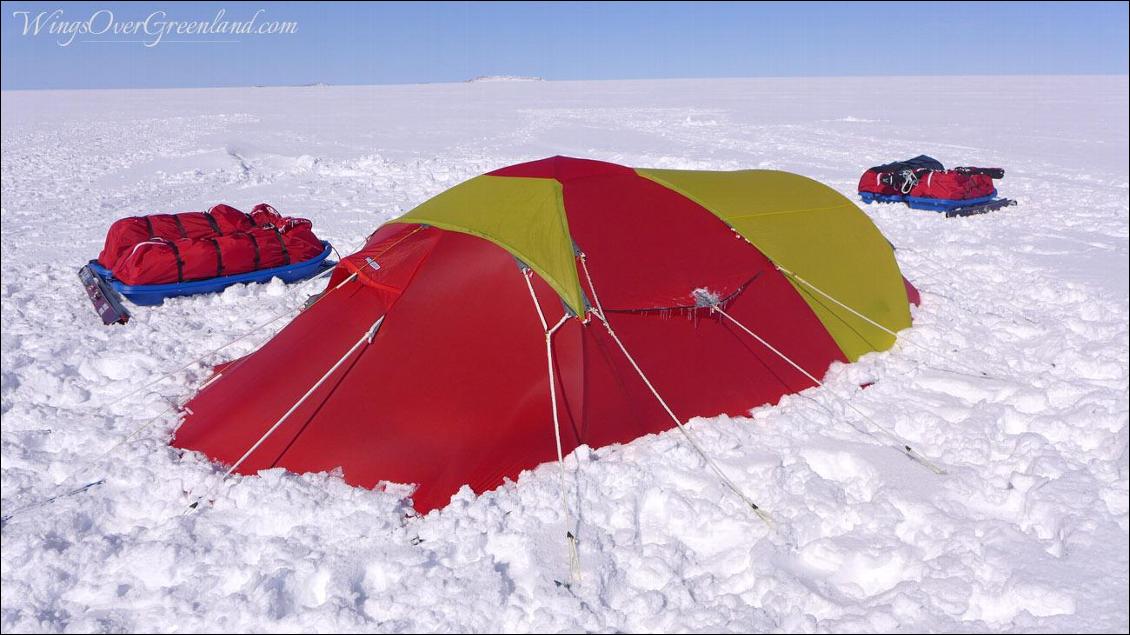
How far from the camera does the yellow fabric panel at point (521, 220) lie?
3918 millimetres

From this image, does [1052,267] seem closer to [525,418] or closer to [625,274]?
[625,274]

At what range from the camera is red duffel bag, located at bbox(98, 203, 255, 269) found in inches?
269

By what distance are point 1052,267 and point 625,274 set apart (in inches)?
221

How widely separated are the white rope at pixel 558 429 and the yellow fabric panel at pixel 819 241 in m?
1.37

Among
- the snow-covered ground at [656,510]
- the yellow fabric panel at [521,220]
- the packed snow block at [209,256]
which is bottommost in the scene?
the snow-covered ground at [656,510]

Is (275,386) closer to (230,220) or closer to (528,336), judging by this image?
(528,336)

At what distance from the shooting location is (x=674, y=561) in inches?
118

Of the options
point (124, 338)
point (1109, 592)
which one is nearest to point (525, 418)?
point (1109, 592)

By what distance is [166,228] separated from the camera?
23.1 feet

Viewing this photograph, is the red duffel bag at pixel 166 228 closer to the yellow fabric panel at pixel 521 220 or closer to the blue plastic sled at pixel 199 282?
the blue plastic sled at pixel 199 282

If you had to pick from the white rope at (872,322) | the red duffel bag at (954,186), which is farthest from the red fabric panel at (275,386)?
the red duffel bag at (954,186)

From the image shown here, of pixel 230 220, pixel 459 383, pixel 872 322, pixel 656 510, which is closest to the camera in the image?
pixel 656 510

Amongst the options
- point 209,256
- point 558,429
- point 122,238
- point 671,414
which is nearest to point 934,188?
point 671,414

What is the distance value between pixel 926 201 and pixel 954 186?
1.31 ft
